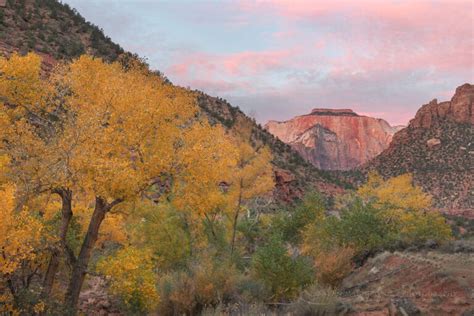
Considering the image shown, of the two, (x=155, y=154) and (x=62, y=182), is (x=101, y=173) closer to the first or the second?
(x=62, y=182)

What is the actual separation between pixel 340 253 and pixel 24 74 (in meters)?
13.6

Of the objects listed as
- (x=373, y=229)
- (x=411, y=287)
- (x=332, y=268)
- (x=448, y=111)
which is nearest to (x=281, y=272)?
(x=332, y=268)

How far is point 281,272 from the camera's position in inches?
636

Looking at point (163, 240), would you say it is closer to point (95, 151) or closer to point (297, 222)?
point (95, 151)

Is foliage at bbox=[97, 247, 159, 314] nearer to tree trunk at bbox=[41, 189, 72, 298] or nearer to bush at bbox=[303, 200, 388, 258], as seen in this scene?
tree trunk at bbox=[41, 189, 72, 298]

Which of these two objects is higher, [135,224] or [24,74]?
[24,74]

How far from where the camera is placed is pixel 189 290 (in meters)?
14.8

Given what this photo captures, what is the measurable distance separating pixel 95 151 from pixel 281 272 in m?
8.19

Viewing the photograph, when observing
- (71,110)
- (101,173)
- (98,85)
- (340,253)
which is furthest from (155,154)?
(340,253)

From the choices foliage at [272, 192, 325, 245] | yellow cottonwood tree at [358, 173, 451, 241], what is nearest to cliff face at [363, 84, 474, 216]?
yellow cottonwood tree at [358, 173, 451, 241]

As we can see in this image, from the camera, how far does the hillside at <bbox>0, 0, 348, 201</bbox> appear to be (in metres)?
47.1

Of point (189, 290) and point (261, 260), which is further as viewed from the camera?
point (261, 260)

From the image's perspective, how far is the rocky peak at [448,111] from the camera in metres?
96.8

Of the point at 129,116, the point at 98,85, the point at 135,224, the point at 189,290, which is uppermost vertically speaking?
the point at 98,85
